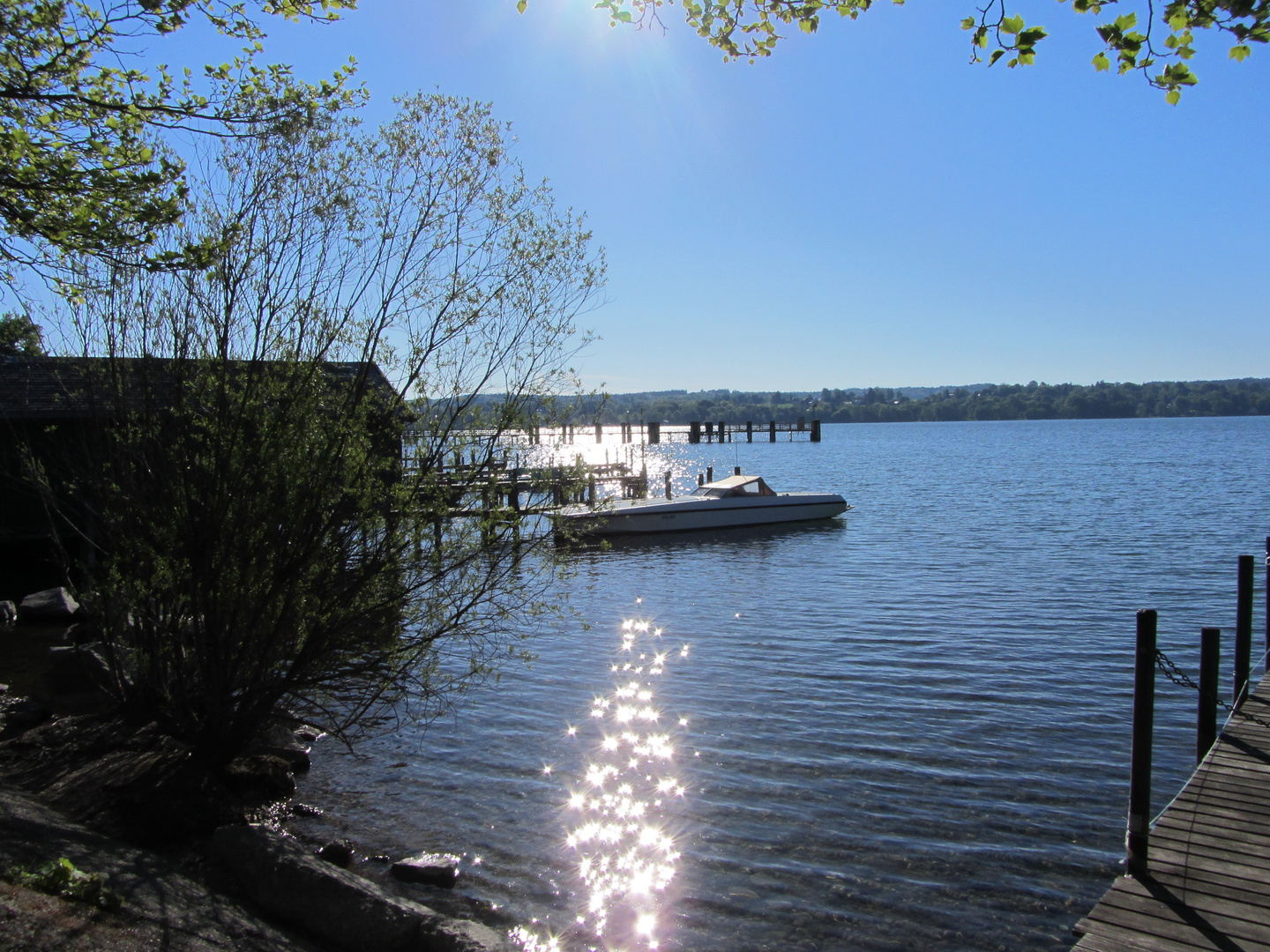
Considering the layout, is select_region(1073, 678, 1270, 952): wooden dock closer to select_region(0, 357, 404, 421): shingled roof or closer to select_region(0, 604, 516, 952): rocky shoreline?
select_region(0, 604, 516, 952): rocky shoreline

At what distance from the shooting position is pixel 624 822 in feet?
30.0

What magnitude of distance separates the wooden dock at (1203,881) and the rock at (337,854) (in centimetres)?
582

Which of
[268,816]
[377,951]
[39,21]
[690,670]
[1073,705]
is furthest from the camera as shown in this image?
[690,670]

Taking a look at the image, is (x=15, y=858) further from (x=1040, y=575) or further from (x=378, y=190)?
(x=1040, y=575)

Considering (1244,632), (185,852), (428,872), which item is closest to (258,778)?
(185,852)

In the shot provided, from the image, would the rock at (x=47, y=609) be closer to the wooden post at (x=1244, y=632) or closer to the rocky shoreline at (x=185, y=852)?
the rocky shoreline at (x=185, y=852)

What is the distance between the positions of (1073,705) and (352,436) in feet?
32.9

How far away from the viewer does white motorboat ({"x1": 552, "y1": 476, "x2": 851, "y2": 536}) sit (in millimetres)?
34156

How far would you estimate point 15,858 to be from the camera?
5.75 metres

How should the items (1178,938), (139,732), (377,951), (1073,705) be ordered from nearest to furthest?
(1178,938), (377,951), (139,732), (1073,705)

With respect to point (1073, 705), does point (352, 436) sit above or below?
above

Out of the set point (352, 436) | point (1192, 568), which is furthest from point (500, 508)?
point (1192, 568)

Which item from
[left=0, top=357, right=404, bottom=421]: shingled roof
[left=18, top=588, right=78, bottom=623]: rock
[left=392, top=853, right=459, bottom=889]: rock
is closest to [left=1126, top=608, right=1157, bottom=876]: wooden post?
[left=392, top=853, right=459, bottom=889]: rock

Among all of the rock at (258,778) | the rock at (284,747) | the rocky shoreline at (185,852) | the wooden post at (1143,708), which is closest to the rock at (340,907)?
the rocky shoreline at (185,852)
